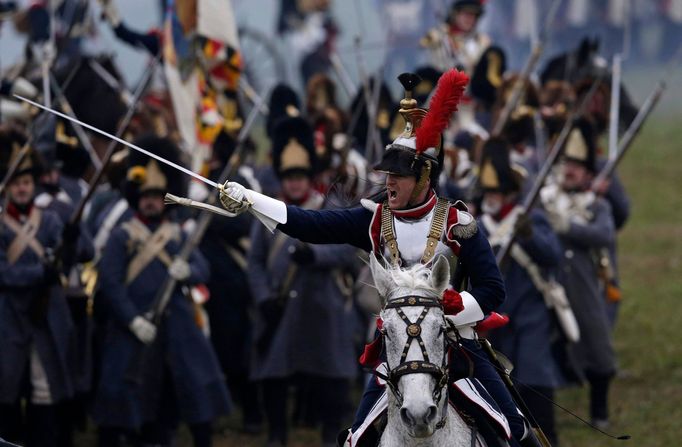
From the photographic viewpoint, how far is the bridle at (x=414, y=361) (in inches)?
251

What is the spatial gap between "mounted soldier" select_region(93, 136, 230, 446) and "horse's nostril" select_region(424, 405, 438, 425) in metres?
4.23

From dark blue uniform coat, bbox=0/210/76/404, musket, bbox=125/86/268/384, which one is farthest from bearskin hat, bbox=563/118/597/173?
dark blue uniform coat, bbox=0/210/76/404

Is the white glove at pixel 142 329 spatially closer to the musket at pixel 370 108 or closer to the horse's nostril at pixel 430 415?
the musket at pixel 370 108

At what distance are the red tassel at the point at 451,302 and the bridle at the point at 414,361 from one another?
94mm

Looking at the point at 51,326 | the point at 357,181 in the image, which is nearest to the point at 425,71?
the point at 51,326

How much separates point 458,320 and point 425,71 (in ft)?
24.5

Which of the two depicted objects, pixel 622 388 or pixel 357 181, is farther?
pixel 622 388

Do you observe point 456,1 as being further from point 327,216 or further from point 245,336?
point 327,216

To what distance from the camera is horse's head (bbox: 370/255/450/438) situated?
6.30 metres

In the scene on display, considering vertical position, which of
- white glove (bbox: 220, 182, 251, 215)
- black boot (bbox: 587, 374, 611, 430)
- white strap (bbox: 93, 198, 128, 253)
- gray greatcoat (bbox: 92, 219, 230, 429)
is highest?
white glove (bbox: 220, 182, 251, 215)

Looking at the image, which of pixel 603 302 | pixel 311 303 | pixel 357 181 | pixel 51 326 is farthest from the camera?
pixel 603 302

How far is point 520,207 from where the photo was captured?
36.2ft

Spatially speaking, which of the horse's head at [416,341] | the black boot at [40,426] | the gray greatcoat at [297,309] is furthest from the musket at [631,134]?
the horse's head at [416,341]

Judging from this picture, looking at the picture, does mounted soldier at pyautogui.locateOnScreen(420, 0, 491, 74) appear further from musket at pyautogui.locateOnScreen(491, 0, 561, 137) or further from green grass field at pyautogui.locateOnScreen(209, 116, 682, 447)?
green grass field at pyautogui.locateOnScreen(209, 116, 682, 447)
